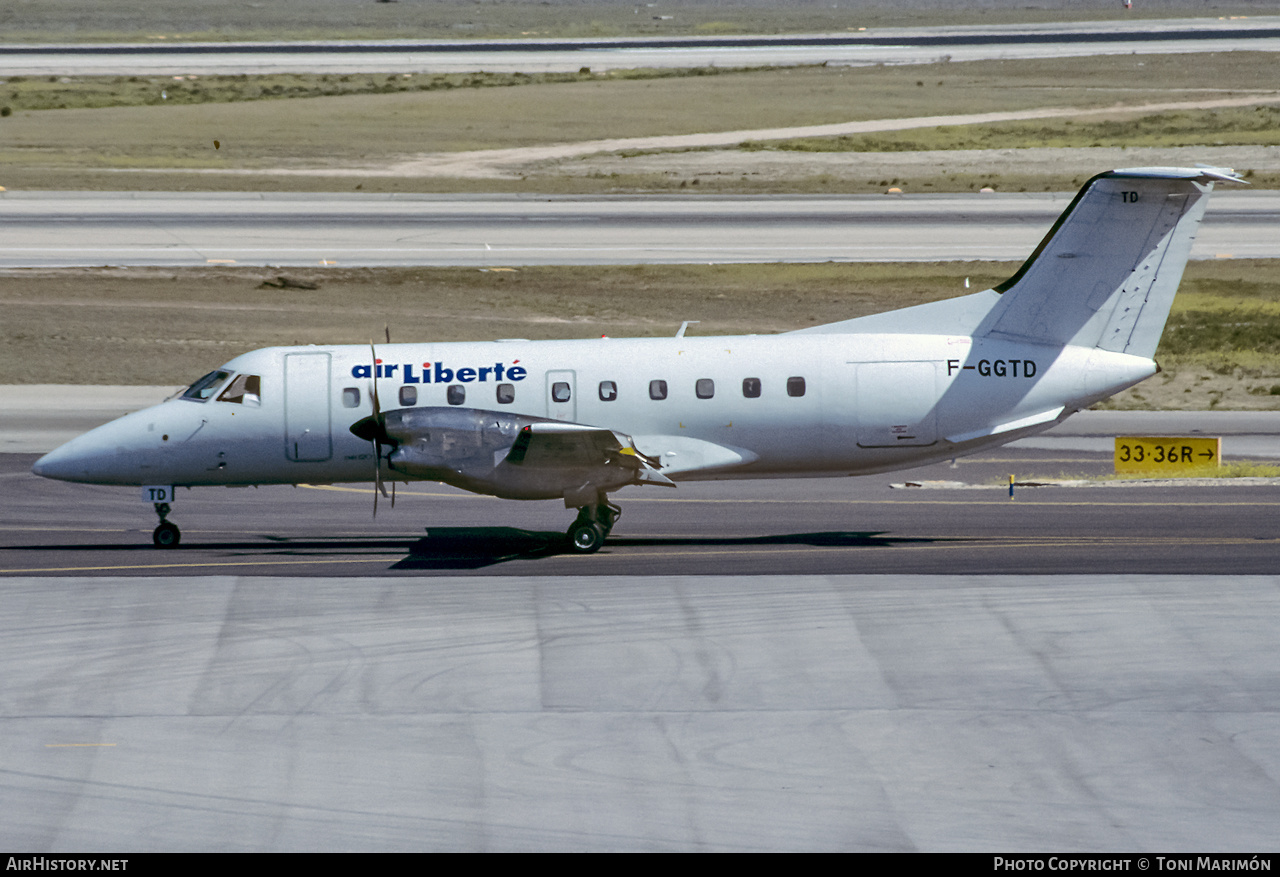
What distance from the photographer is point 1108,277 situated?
75.7 ft

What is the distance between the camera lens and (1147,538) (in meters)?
23.2

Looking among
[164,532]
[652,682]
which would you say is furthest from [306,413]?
[652,682]

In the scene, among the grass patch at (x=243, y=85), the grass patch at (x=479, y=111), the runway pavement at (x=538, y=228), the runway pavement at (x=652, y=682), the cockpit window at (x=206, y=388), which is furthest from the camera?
the grass patch at (x=243, y=85)

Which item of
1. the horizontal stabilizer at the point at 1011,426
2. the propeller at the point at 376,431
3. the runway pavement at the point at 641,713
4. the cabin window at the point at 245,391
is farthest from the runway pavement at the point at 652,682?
the cabin window at the point at 245,391

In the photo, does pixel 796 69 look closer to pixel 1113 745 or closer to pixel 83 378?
pixel 83 378

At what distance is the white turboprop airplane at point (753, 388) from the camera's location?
22.7 meters

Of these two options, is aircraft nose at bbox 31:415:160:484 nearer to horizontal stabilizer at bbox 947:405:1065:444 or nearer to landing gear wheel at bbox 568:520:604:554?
landing gear wheel at bbox 568:520:604:554

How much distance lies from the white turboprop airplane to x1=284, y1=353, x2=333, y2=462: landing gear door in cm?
2

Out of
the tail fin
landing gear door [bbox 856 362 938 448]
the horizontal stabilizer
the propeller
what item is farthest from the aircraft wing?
the tail fin

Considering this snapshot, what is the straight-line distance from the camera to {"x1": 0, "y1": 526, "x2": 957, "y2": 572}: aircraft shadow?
22.8m

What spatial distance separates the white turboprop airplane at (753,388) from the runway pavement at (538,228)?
27.0m

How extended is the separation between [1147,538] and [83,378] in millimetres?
26663

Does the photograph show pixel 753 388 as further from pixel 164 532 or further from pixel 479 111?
pixel 479 111

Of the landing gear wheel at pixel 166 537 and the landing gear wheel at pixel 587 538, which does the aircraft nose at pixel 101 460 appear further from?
the landing gear wheel at pixel 587 538
